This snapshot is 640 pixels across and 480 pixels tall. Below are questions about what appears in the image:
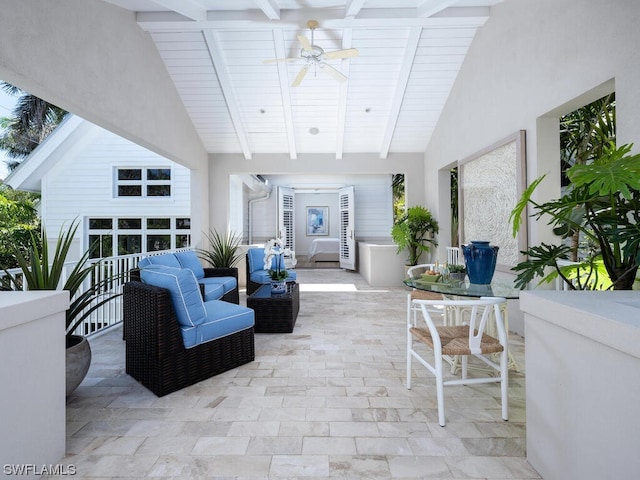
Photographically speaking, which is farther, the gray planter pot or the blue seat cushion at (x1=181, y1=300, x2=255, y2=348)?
the blue seat cushion at (x1=181, y1=300, x2=255, y2=348)

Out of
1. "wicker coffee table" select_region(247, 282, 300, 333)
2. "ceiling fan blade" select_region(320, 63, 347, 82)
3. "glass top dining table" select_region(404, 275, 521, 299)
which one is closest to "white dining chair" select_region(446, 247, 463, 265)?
"glass top dining table" select_region(404, 275, 521, 299)

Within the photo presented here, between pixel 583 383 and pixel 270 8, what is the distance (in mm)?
4479

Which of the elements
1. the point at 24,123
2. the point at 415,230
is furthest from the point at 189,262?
the point at 24,123

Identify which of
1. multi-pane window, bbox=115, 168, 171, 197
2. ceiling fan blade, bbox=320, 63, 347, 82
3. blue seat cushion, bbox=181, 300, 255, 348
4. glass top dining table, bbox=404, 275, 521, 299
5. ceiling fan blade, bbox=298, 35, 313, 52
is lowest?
blue seat cushion, bbox=181, 300, 255, 348

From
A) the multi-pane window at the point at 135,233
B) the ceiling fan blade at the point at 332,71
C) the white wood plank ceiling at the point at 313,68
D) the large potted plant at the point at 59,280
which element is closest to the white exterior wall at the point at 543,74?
the white wood plank ceiling at the point at 313,68

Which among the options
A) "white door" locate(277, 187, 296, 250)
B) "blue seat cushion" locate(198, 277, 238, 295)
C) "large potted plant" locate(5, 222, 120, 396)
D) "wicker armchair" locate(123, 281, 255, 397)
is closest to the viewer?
"large potted plant" locate(5, 222, 120, 396)

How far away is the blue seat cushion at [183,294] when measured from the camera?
2471mm

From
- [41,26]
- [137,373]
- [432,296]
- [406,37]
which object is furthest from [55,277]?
[406,37]

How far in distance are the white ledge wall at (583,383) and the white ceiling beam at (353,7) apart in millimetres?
3716

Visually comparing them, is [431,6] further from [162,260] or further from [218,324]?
[162,260]

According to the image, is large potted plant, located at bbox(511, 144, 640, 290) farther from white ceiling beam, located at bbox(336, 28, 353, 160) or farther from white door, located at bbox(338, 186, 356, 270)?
white door, located at bbox(338, 186, 356, 270)

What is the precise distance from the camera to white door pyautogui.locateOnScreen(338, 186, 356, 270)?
9406mm

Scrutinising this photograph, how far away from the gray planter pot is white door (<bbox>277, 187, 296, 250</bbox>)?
7506 mm

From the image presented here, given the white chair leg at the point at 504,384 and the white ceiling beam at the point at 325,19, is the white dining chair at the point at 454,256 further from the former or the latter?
the white chair leg at the point at 504,384
